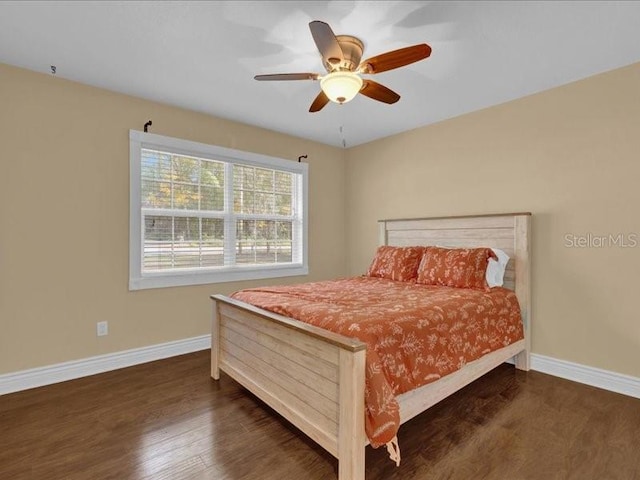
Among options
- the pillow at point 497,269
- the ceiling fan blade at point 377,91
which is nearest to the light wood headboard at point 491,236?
the pillow at point 497,269

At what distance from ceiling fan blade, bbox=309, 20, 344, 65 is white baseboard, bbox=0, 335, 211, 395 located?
2.89m

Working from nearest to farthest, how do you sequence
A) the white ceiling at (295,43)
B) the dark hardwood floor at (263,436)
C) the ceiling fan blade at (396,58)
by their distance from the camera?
the dark hardwood floor at (263,436) < the ceiling fan blade at (396,58) < the white ceiling at (295,43)

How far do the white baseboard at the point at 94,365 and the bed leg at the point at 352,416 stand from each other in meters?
2.33

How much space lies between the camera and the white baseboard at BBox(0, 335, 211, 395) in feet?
8.49

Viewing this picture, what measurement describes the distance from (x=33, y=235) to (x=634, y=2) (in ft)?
13.8

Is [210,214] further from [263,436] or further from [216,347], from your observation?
[263,436]

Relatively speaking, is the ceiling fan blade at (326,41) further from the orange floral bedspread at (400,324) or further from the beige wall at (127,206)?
the beige wall at (127,206)

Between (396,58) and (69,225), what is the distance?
279 centimetres

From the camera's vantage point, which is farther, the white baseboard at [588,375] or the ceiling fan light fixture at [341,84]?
the white baseboard at [588,375]

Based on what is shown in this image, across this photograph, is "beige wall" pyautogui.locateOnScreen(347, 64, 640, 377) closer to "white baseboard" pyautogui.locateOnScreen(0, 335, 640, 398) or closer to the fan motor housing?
"white baseboard" pyautogui.locateOnScreen(0, 335, 640, 398)

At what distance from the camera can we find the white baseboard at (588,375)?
253cm

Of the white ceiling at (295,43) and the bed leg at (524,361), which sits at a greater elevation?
the white ceiling at (295,43)

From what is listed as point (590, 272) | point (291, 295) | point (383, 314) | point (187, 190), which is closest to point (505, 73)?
point (590, 272)

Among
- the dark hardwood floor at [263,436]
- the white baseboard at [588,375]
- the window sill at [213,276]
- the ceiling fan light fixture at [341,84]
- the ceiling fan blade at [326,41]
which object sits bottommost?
the dark hardwood floor at [263,436]
